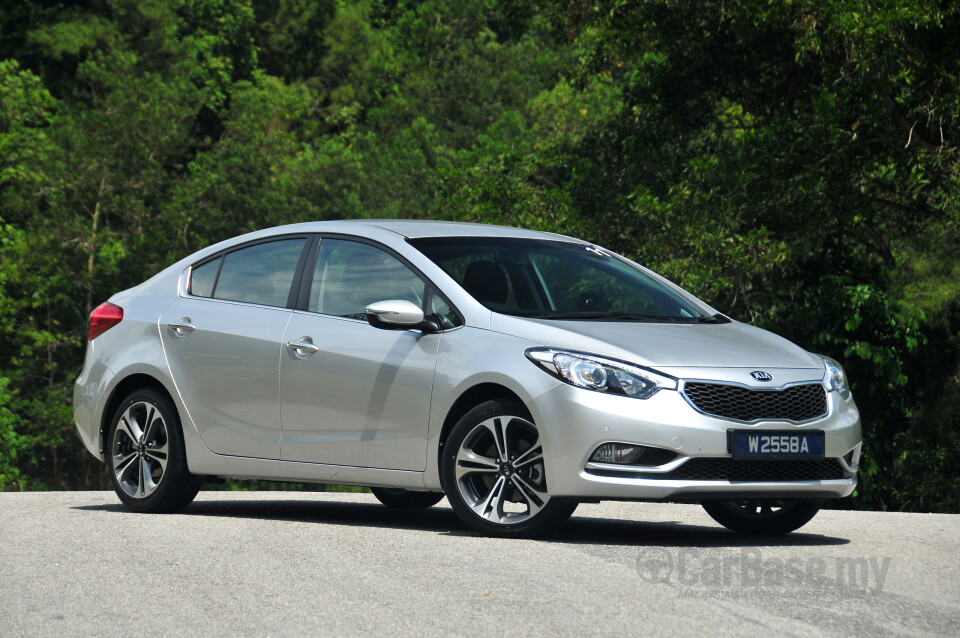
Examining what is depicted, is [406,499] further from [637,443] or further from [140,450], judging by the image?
[637,443]

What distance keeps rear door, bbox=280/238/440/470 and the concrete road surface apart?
0.46 meters

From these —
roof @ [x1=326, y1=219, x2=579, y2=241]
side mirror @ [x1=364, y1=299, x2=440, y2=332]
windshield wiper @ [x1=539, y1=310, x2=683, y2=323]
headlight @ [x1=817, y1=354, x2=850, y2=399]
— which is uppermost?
roof @ [x1=326, y1=219, x2=579, y2=241]

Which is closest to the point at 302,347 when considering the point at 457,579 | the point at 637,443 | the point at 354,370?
the point at 354,370

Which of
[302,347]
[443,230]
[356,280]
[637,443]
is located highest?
[443,230]

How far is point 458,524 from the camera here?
832cm

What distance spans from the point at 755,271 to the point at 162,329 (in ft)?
42.2

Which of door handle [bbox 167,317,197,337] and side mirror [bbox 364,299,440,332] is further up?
side mirror [bbox 364,299,440,332]

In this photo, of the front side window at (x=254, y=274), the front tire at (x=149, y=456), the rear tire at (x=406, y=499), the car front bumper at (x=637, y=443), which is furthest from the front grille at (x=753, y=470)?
the front tire at (x=149, y=456)

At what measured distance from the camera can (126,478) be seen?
9.20 meters

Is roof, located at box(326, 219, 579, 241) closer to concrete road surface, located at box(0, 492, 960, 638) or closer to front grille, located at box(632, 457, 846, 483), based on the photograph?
concrete road surface, located at box(0, 492, 960, 638)

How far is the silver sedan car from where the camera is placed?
22.8 feet

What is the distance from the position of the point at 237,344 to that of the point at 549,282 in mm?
1875

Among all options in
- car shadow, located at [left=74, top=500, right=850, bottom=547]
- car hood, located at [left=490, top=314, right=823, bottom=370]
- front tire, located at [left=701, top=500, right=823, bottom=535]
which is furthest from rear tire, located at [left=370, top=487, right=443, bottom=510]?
car hood, located at [left=490, top=314, right=823, bottom=370]

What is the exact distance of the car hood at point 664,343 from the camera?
7.05 metres
